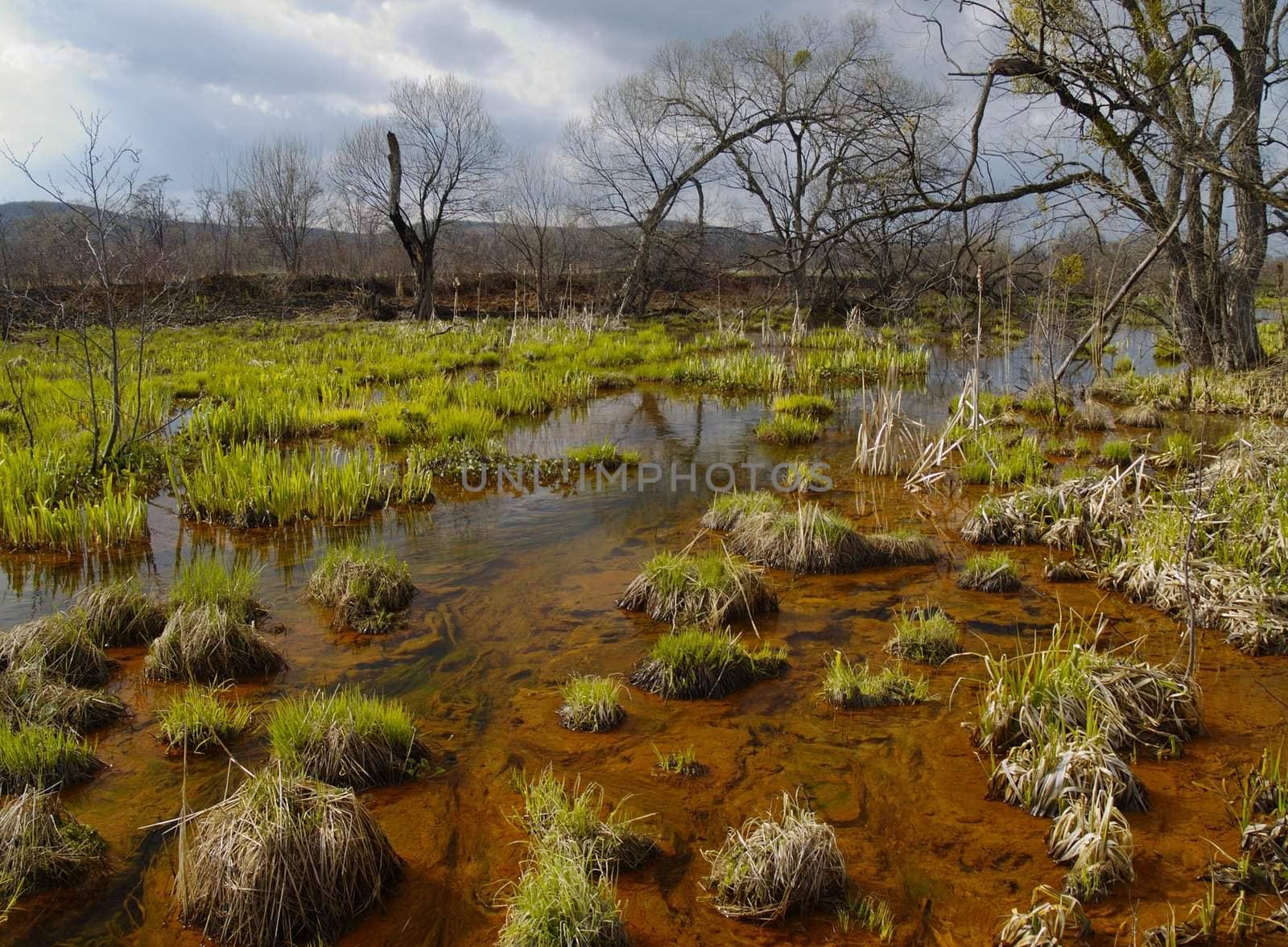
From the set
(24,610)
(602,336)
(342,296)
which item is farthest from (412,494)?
(342,296)

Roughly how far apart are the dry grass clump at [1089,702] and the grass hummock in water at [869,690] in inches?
16.6

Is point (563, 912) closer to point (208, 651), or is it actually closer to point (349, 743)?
point (349, 743)

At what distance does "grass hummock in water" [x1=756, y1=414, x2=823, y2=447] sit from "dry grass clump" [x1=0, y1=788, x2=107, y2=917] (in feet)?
32.6

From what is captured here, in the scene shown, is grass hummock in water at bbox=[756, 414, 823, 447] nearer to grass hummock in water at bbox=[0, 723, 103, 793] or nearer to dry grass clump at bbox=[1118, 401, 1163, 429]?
dry grass clump at bbox=[1118, 401, 1163, 429]

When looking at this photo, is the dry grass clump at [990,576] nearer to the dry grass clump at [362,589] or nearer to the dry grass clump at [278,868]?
the dry grass clump at [362,589]

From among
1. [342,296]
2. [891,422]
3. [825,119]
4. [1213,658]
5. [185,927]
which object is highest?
[825,119]

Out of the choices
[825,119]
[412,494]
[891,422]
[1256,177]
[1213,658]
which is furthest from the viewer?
[825,119]

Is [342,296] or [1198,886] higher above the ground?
[342,296]

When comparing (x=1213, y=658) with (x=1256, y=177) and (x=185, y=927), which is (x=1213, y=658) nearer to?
(x=185, y=927)

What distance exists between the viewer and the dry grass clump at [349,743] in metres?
3.76

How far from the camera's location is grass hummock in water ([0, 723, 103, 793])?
3.63 meters

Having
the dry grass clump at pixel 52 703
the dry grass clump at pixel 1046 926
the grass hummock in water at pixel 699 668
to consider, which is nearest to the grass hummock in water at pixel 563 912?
the dry grass clump at pixel 1046 926

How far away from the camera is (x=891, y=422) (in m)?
9.74

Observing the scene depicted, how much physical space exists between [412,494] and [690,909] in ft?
20.8
